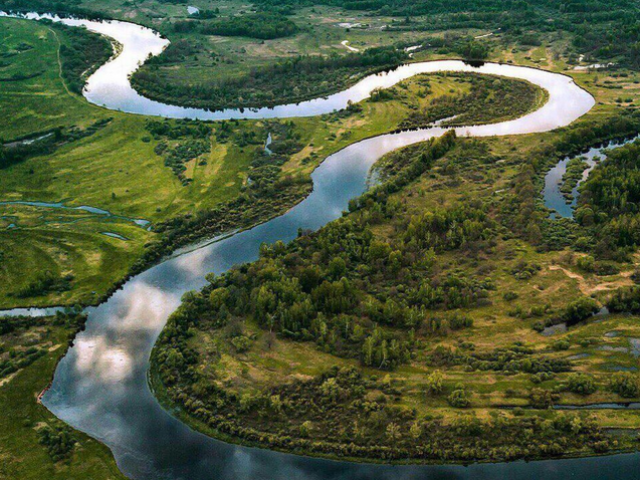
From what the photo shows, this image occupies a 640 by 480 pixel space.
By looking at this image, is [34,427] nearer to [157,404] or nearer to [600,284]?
→ [157,404]

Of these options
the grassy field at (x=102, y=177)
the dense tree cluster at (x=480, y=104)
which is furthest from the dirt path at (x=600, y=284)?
the dense tree cluster at (x=480, y=104)

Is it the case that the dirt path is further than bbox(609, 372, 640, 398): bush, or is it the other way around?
the dirt path

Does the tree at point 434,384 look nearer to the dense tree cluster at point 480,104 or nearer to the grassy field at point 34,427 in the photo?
the grassy field at point 34,427

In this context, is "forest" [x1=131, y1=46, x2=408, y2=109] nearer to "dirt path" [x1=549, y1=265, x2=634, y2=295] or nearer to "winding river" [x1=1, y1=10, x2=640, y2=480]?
"winding river" [x1=1, y1=10, x2=640, y2=480]

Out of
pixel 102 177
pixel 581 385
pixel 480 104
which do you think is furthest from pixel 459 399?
pixel 480 104

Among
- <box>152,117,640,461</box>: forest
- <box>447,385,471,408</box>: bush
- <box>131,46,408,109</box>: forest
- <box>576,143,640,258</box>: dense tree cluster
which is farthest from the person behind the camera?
<box>131,46,408,109</box>: forest

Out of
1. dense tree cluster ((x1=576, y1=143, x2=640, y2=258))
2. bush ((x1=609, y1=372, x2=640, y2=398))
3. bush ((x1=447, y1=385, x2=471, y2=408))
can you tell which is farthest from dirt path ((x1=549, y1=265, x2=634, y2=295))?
bush ((x1=447, y1=385, x2=471, y2=408))

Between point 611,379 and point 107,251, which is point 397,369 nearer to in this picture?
point 611,379

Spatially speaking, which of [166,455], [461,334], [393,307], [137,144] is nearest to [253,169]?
[137,144]
